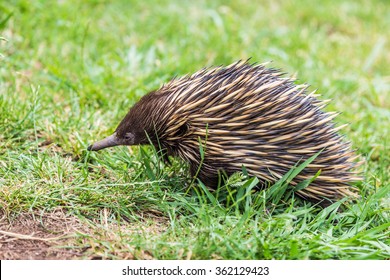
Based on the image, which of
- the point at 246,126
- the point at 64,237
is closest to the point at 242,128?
the point at 246,126

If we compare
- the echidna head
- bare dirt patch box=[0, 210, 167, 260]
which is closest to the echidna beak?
the echidna head

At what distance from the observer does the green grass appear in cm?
290

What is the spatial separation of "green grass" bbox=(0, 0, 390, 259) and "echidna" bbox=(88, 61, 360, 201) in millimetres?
126

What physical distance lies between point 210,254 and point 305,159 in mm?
867

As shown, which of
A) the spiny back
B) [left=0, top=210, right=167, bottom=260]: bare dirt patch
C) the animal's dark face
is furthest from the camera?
the animal's dark face

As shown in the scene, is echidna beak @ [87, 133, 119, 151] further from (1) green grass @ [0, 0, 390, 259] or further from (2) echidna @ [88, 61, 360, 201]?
(1) green grass @ [0, 0, 390, 259]

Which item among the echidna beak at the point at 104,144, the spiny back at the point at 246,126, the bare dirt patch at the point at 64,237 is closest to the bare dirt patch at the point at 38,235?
the bare dirt patch at the point at 64,237

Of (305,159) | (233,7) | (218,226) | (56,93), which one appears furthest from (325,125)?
(233,7)

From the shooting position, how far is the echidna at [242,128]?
3201mm

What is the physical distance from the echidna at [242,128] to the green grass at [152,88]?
5.0 inches

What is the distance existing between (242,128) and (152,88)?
1785 millimetres

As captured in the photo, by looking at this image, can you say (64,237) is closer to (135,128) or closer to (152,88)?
(135,128)

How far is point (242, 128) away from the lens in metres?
Result: 3.20

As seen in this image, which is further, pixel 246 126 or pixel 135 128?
pixel 135 128
